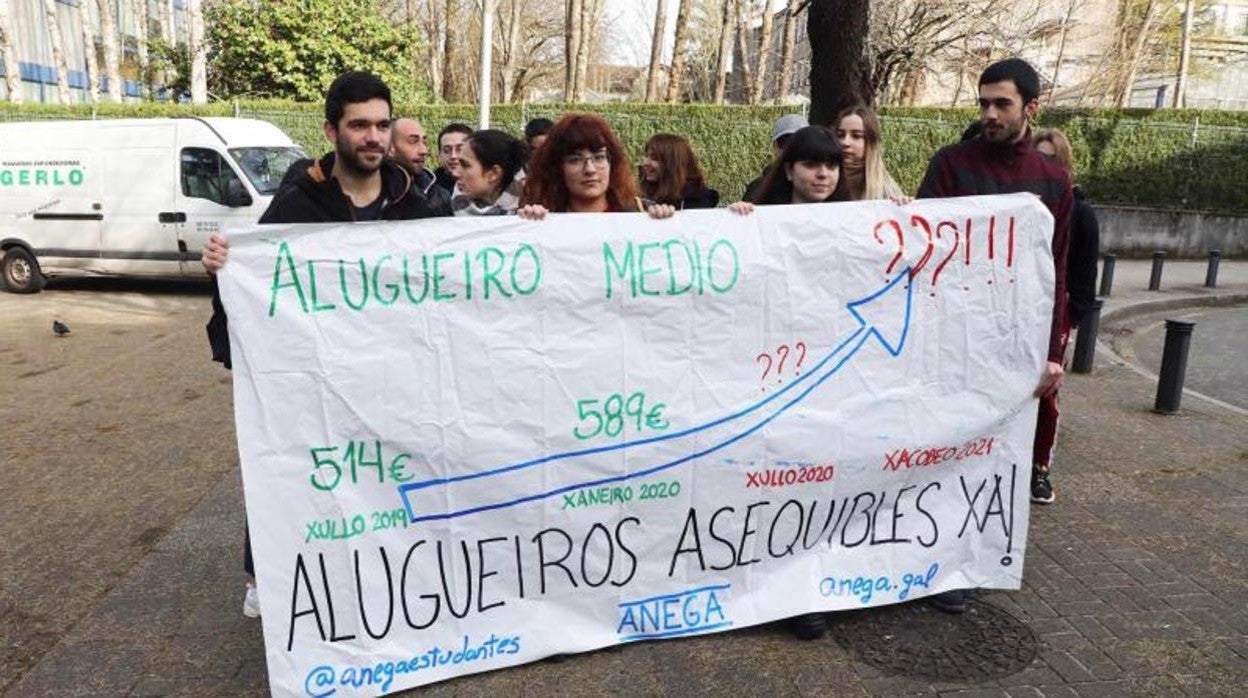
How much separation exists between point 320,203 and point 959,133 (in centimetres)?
1762

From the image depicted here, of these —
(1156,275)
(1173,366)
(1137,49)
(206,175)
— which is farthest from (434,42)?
(1173,366)

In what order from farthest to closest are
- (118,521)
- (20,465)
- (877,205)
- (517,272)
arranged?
1. (20,465)
2. (118,521)
3. (877,205)
4. (517,272)

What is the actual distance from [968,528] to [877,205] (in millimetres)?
1307

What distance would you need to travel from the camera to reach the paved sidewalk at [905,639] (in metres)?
3.09

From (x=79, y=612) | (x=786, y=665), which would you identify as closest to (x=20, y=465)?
(x=79, y=612)

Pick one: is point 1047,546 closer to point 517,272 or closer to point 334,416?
point 517,272

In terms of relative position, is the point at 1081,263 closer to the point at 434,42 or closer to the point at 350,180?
the point at 350,180

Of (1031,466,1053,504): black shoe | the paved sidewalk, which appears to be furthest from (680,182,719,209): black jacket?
the paved sidewalk

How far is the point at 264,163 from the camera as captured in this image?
38.3 ft

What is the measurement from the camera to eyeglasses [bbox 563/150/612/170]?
3.40m

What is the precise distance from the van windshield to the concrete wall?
50.5 feet

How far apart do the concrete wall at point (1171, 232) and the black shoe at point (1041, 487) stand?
15.9 metres

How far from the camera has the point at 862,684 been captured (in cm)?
310

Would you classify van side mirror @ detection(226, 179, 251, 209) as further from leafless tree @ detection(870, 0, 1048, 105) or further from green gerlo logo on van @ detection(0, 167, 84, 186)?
leafless tree @ detection(870, 0, 1048, 105)
